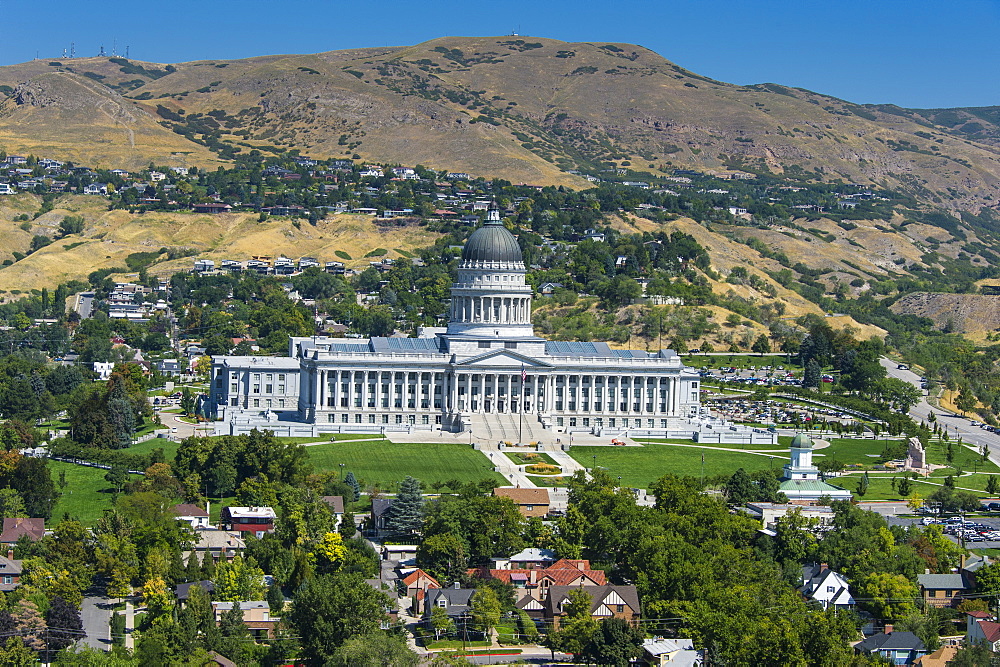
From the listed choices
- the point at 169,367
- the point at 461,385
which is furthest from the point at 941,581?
the point at 169,367

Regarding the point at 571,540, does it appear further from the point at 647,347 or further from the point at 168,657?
the point at 647,347

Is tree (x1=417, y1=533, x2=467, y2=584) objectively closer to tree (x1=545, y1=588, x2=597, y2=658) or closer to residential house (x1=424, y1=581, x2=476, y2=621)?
residential house (x1=424, y1=581, x2=476, y2=621)

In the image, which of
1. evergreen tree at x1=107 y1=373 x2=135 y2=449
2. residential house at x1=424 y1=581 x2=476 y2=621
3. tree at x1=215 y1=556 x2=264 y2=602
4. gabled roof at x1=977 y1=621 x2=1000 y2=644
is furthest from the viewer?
evergreen tree at x1=107 y1=373 x2=135 y2=449

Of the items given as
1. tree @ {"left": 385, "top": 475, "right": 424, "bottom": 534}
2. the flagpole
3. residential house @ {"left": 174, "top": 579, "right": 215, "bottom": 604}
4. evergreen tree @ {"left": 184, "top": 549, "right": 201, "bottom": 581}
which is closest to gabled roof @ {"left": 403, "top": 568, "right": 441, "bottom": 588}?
Result: residential house @ {"left": 174, "top": 579, "right": 215, "bottom": 604}

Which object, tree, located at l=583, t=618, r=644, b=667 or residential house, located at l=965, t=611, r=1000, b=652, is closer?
tree, located at l=583, t=618, r=644, b=667

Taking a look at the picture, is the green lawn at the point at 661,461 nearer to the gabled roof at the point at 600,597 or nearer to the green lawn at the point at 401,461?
the green lawn at the point at 401,461

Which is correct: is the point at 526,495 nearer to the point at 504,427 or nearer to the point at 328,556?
the point at 328,556

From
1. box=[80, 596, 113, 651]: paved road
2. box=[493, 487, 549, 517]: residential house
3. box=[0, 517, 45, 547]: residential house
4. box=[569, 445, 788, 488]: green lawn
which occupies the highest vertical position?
box=[493, 487, 549, 517]: residential house
